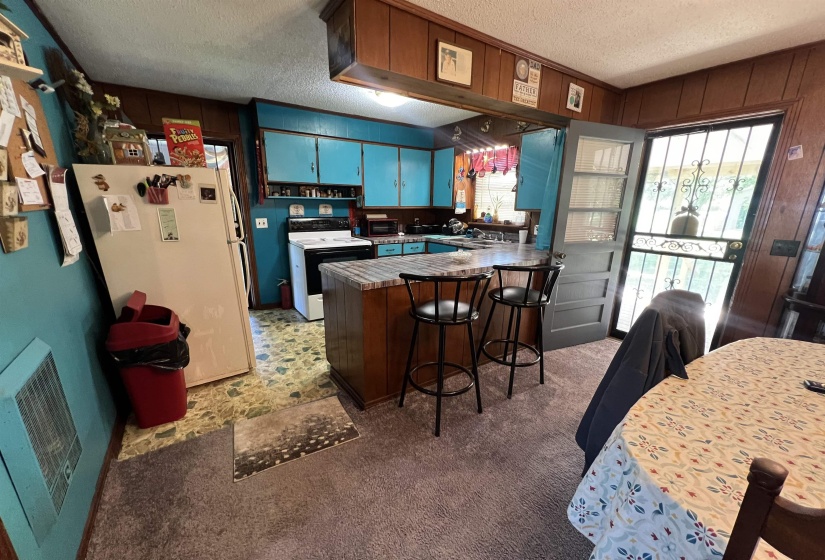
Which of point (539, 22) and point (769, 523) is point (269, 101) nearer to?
Answer: point (539, 22)

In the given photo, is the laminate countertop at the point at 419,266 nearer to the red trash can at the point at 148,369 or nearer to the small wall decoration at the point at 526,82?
the red trash can at the point at 148,369

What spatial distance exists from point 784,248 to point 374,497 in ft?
10.4

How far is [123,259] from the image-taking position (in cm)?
201

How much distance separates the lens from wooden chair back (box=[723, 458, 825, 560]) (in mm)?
445

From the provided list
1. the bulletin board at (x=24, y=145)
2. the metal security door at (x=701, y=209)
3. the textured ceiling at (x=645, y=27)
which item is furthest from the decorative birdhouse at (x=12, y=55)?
the metal security door at (x=701, y=209)

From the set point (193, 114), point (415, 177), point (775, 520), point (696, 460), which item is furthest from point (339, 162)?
point (775, 520)

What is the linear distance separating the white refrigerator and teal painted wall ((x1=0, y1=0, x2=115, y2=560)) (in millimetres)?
192

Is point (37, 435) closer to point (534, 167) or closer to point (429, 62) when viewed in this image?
point (429, 62)

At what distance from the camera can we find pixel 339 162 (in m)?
3.97

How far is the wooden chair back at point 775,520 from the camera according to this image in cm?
44

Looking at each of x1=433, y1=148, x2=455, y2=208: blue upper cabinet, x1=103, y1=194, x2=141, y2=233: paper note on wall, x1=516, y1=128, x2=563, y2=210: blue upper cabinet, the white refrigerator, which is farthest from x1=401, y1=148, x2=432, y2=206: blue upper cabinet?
x1=103, y1=194, x2=141, y2=233: paper note on wall

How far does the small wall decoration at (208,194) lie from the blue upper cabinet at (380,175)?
2.22 metres

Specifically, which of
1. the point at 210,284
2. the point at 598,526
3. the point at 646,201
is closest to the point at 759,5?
the point at 646,201

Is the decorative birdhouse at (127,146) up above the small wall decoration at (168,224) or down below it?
above
